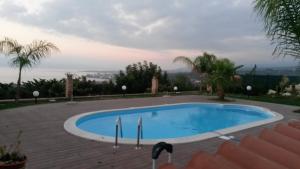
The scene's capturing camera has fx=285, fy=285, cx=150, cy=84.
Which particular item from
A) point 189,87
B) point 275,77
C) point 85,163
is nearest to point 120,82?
point 189,87

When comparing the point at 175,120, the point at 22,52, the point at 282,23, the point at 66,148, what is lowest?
the point at 175,120

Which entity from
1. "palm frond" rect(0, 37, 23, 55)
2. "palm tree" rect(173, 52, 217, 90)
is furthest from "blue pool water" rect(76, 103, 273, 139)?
"palm frond" rect(0, 37, 23, 55)

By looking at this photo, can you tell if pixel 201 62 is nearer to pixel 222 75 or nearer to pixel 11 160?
pixel 222 75

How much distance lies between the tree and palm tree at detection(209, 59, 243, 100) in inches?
418

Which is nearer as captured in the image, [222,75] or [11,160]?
[11,160]

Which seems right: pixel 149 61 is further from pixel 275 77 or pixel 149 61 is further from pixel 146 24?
pixel 275 77

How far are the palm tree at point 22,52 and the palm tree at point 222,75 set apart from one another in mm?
7543

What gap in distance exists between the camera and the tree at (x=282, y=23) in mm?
2531

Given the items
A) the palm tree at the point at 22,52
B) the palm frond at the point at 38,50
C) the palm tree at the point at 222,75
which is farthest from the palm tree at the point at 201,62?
the palm tree at the point at 22,52

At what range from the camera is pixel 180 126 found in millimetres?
9461

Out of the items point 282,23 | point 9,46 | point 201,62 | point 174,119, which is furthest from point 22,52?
point 282,23

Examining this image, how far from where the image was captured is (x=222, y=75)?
1329 cm

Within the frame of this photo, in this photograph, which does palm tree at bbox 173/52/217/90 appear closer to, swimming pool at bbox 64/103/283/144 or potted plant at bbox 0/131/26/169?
swimming pool at bbox 64/103/283/144

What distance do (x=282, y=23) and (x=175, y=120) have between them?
7894mm
